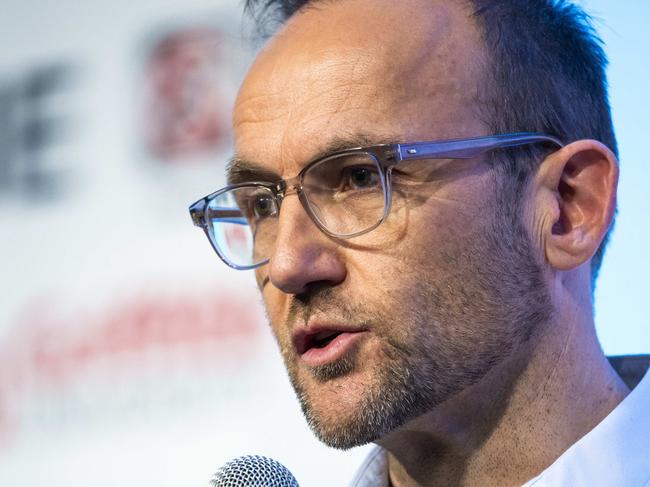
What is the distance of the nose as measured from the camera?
4.81ft

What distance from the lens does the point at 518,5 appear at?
1.75 meters

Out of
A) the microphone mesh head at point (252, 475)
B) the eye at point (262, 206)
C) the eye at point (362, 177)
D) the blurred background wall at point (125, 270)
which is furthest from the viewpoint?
the blurred background wall at point (125, 270)

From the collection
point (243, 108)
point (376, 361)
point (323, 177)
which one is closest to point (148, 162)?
point (243, 108)

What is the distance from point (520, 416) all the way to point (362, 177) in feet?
1.72

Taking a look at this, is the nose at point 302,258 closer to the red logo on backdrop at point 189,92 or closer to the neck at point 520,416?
the neck at point 520,416

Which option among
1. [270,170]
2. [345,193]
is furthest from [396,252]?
[270,170]

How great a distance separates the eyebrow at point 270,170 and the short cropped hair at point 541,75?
0.74 feet

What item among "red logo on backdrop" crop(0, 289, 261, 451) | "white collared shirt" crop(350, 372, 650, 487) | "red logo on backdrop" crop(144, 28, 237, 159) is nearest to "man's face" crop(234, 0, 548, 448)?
"white collared shirt" crop(350, 372, 650, 487)

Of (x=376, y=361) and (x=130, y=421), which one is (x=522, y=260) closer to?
(x=376, y=361)

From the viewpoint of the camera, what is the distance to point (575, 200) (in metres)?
1.64

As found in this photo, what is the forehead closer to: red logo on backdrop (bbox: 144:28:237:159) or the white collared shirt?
the white collared shirt

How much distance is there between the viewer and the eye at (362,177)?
153 cm

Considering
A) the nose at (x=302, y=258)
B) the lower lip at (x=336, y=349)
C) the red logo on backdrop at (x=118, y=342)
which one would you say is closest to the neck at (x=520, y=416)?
the lower lip at (x=336, y=349)

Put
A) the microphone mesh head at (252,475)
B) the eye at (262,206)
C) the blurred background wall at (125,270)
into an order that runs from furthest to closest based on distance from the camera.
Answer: the blurred background wall at (125,270) → the eye at (262,206) → the microphone mesh head at (252,475)
